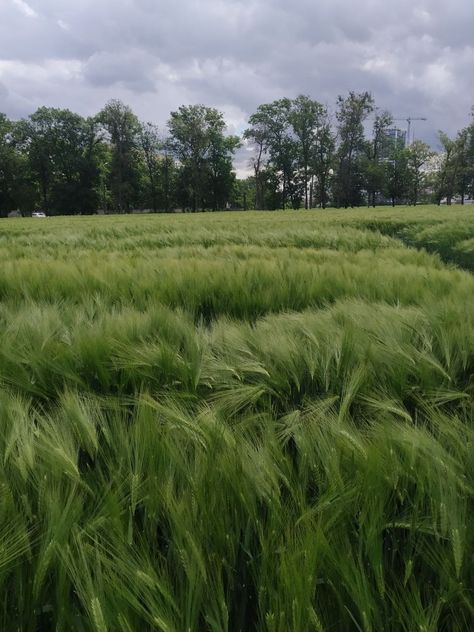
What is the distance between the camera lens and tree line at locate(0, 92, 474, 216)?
5178 cm

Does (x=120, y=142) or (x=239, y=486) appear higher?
(x=120, y=142)

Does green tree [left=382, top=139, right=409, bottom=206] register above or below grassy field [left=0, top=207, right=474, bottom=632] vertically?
above

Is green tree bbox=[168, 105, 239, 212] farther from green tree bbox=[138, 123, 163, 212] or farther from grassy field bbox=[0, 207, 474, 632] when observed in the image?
grassy field bbox=[0, 207, 474, 632]

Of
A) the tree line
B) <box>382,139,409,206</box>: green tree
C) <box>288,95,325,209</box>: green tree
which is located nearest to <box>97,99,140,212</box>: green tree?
the tree line

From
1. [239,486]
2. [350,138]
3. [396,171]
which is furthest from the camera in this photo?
[396,171]

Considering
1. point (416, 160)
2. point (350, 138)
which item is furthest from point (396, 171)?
point (350, 138)

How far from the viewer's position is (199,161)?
55969mm

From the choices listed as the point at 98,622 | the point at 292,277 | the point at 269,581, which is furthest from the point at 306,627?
the point at 292,277

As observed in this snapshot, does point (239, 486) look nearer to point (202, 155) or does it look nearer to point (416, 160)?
point (202, 155)

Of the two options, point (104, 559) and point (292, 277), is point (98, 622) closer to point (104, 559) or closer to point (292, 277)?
point (104, 559)

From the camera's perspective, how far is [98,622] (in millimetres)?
455

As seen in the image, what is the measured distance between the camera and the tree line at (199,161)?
51781mm

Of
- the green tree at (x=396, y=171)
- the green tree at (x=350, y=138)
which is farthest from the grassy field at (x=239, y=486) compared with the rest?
the green tree at (x=396, y=171)

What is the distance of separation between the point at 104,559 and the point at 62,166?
200 feet
